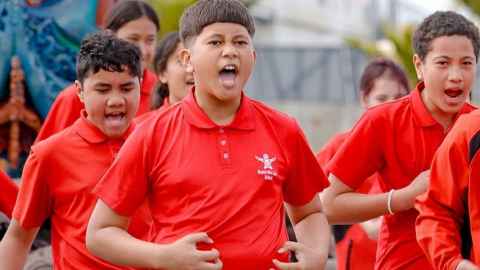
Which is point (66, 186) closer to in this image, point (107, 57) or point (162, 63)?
point (107, 57)

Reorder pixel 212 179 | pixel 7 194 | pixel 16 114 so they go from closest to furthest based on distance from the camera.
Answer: pixel 212 179 < pixel 7 194 < pixel 16 114

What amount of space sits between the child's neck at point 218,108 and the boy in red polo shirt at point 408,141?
117 cm

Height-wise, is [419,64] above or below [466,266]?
above

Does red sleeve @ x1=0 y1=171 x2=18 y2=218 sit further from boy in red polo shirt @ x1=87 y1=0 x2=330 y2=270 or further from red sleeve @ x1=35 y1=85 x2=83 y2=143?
boy in red polo shirt @ x1=87 y1=0 x2=330 y2=270

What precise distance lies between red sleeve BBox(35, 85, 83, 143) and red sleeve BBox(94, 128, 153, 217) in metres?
2.73

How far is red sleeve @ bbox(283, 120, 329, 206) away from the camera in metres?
6.21

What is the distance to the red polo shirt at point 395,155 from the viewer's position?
7082mm

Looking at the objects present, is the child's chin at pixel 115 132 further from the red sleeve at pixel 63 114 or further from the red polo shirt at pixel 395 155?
the red sleeve at pixel 63 114

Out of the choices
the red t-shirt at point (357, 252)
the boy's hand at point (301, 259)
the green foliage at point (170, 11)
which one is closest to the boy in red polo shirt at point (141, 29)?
the red t-shirt at point (357, 252)

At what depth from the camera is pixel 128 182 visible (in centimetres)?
597

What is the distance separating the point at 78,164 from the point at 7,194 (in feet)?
2.36

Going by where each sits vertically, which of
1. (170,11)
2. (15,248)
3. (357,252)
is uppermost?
(15,248)

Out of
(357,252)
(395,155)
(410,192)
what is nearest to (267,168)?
(410,192)

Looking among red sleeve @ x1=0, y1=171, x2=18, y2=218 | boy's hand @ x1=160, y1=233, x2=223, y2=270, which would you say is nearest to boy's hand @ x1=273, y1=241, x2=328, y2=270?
boy's hand @ x1=160, y1=233, x2=223, y2=270
